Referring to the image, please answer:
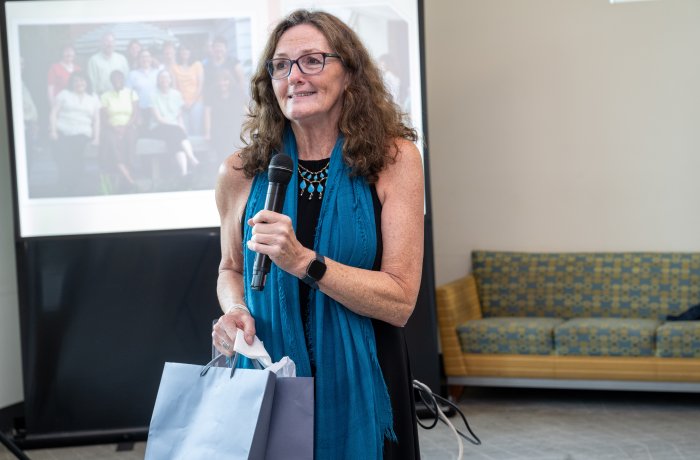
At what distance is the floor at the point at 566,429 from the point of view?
445 centimetres

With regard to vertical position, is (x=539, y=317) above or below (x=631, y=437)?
above

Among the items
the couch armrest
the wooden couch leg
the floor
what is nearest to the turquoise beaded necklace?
the floor

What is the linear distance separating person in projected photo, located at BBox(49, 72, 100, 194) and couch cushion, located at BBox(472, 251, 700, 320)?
2730 mm

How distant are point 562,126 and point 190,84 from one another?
2610 mm

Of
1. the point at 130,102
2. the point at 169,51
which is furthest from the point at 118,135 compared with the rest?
the point at 169,51

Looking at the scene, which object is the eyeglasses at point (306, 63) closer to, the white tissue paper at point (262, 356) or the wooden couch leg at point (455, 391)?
the white tissue paper at point (262, 356)


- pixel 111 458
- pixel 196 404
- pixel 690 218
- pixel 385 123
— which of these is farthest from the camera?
pixel 690 218

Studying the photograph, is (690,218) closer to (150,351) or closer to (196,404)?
(150,351)

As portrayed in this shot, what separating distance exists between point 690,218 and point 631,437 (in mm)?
1847

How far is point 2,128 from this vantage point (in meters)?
5.41

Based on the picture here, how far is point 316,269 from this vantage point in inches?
61.1

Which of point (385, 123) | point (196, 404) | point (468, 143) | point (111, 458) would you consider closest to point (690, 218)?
point (468, 143)

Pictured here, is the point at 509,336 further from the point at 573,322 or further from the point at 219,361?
the point at 219,361

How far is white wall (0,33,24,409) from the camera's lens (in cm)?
536
